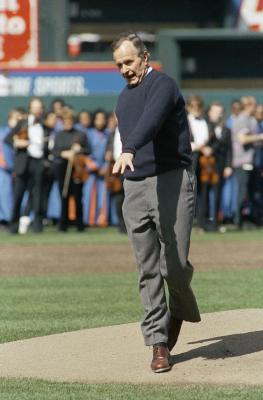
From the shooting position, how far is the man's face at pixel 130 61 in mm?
7527

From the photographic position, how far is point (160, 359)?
24.9 ft

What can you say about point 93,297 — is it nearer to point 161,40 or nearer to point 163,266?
point 163,266

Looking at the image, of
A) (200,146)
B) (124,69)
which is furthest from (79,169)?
(124,69)

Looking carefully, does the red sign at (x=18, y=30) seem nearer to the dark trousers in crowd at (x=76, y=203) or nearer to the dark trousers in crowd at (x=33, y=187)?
the dark trousers in crowd at (x=76, y=203)

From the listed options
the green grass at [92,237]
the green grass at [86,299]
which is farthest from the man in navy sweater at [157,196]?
the green grass at [92,237]

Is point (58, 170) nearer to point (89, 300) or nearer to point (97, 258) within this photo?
point (97, 258)

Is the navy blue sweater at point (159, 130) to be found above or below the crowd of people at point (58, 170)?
→ above

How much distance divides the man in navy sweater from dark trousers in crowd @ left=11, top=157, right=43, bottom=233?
37.3 ft

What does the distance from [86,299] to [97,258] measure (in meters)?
3.85

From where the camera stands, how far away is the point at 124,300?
11.2 meters

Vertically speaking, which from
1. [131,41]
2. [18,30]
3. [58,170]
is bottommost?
[58,170]

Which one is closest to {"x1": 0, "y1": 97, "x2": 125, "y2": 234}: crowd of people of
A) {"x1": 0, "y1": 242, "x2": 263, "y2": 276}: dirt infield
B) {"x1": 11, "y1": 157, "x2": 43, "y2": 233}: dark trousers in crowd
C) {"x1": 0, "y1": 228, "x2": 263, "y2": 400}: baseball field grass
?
{"x1": 11, "y1": 157, "x2": 43, "y2": 233}: dark trousers in crowd

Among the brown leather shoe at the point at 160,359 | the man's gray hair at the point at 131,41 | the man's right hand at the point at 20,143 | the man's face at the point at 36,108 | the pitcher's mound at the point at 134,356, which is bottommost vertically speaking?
the man's right hand at the point at 20,143

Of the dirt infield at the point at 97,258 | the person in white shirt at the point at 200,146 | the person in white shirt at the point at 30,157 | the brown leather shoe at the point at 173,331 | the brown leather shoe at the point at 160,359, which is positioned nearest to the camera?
the brown leather shoe at the point at 160,359
